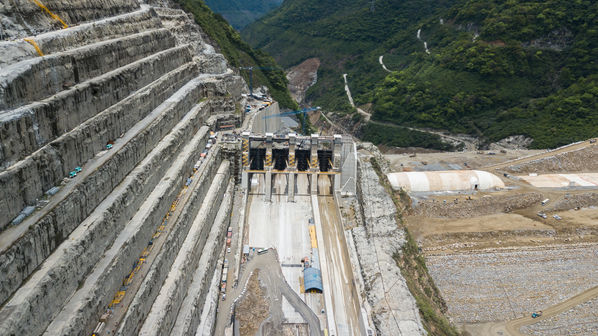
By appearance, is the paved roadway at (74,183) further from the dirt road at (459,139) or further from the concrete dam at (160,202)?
the dirt road at (459,139)

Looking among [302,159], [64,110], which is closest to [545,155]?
[302,159]

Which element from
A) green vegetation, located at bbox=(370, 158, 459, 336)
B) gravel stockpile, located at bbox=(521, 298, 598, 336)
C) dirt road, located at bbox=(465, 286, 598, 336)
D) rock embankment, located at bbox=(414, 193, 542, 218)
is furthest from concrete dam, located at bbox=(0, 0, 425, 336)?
gravel stockpile, located at bbox=(521, 298, 598, 336)

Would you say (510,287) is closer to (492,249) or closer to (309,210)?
(492,249)

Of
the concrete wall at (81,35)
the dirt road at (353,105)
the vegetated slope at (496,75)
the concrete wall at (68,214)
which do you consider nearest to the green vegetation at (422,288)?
the concrete wall at (68,214)

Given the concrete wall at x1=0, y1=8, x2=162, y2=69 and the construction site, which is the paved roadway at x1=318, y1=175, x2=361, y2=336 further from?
the concrete wall at x1=0, y1=8, x2=162, y2=69

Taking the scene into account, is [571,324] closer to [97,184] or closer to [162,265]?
[162,265]
